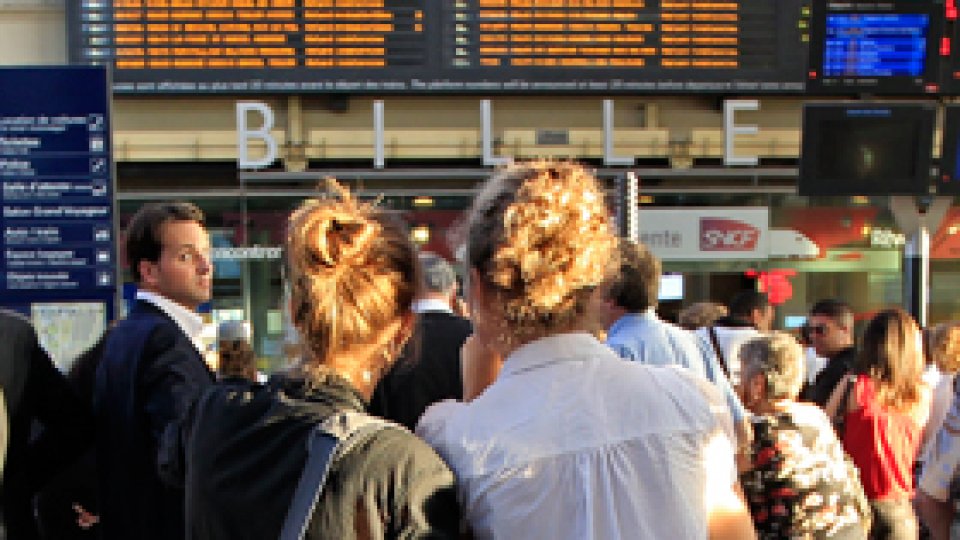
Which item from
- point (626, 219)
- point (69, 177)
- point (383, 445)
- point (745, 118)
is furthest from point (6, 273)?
point (745, 118)

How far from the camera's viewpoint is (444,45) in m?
9.08

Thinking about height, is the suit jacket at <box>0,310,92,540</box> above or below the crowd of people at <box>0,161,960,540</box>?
below

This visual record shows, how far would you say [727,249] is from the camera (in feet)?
33.2

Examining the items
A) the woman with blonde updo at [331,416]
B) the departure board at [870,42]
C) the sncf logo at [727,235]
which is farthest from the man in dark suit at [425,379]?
the sncf logo at [727,235]

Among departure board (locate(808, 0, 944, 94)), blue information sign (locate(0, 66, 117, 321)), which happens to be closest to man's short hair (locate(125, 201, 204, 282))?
blue information sign (locate(0, 66, 117, 321))

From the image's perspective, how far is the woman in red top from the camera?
3.57 m

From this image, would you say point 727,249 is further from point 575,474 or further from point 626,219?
point 575,474

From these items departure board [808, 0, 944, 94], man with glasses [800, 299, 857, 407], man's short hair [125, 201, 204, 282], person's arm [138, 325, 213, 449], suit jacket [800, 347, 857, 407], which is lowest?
suit jacket [800, 347, 857, 407]

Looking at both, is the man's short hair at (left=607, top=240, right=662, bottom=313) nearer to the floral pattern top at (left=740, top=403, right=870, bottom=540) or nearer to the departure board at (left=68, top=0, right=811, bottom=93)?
the floral pattern top at (left=740, top=403, right=870, bottom=540)

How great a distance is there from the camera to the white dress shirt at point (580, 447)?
1.31 m

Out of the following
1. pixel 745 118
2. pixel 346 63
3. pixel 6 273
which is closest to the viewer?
pixel 6 273

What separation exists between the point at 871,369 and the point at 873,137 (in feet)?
11.5

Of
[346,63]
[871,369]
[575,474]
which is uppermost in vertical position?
[346,63]

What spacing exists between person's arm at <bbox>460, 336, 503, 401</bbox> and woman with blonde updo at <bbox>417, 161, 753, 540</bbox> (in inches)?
13.2
